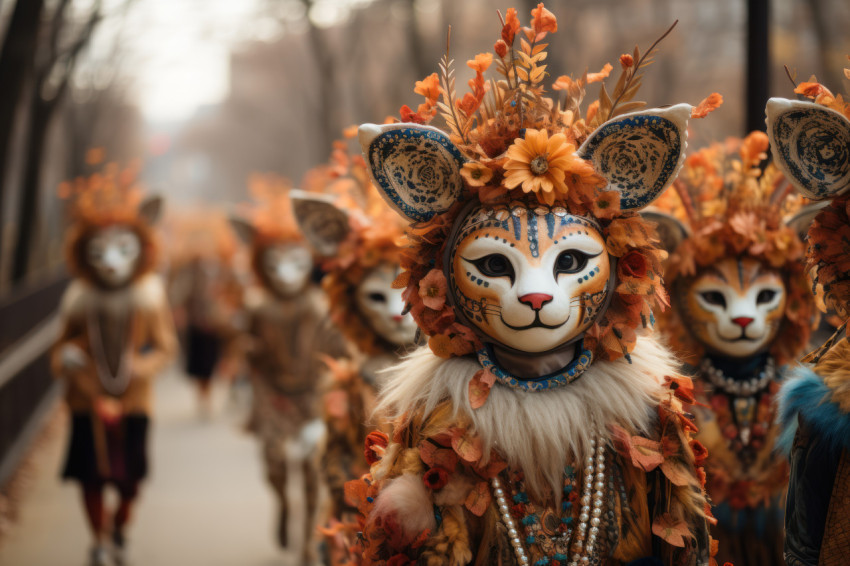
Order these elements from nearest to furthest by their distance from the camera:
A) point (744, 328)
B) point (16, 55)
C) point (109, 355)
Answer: point (744, 328), point (109, 355), point (16, 55)

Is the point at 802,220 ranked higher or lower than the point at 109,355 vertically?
higher

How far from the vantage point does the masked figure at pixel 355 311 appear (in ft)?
14.0

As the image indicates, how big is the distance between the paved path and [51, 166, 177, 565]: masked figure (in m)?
0.53

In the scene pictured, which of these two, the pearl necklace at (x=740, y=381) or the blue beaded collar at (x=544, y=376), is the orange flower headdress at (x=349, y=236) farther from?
the blue beaded collar at (x=544, y=376)

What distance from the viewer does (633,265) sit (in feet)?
8.86

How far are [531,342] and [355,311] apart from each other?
2.06 meters

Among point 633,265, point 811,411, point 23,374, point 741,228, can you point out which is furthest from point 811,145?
point 23,374

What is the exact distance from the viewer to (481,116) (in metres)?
2.82

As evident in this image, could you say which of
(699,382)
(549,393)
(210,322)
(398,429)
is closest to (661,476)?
(549,393)

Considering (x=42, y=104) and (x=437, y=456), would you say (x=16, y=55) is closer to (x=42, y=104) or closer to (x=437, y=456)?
(x=42, y=104)

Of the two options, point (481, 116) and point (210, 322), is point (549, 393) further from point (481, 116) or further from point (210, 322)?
point (210, 322)

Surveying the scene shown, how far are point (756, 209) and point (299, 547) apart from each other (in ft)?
14.1

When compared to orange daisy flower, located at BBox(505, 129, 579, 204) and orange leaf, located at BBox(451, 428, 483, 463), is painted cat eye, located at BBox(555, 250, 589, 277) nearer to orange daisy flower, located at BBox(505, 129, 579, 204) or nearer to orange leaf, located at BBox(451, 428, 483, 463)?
orange daisy flower, located at BBox(505, 129, 579, 204)

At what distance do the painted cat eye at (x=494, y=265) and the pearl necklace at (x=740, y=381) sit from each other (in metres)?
1.66
